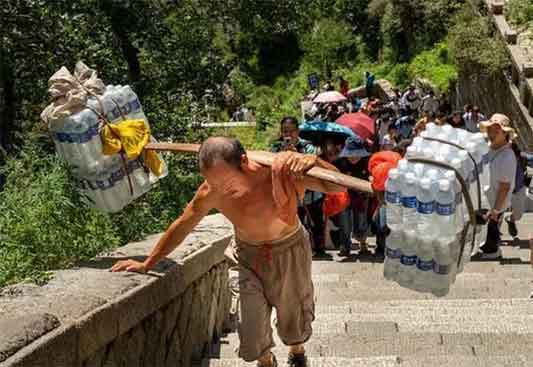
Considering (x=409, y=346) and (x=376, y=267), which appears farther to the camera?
(x=376, y=267)

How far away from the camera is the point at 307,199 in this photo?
9852 mm

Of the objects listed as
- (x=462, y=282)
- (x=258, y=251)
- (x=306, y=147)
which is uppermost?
(x=258, y=251)

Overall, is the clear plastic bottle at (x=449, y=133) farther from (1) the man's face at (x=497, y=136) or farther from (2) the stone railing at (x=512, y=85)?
(2) the stone railing at (x=512, y=85)

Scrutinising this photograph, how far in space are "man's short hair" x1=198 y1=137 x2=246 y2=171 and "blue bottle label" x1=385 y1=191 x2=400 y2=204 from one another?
874mm

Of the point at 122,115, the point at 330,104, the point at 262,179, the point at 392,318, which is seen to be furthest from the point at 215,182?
the point at 330,104

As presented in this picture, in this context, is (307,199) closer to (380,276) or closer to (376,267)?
(376,267)

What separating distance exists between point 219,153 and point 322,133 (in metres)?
5.71

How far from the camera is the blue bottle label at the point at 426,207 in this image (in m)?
4.18

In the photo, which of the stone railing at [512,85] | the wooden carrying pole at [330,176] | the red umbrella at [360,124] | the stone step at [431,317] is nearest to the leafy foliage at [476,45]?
the stone railing at [512,85]

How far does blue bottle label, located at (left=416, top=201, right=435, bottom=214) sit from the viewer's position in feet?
13.7

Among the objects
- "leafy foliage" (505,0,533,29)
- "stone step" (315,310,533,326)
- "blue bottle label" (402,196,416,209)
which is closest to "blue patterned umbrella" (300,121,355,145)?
"stone step" (315,310,533,326)

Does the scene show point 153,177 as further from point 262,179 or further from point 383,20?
point 383,20

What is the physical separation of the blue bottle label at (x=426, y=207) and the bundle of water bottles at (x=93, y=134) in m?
2.64

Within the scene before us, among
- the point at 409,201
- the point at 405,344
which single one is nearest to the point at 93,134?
the point at 405,344
